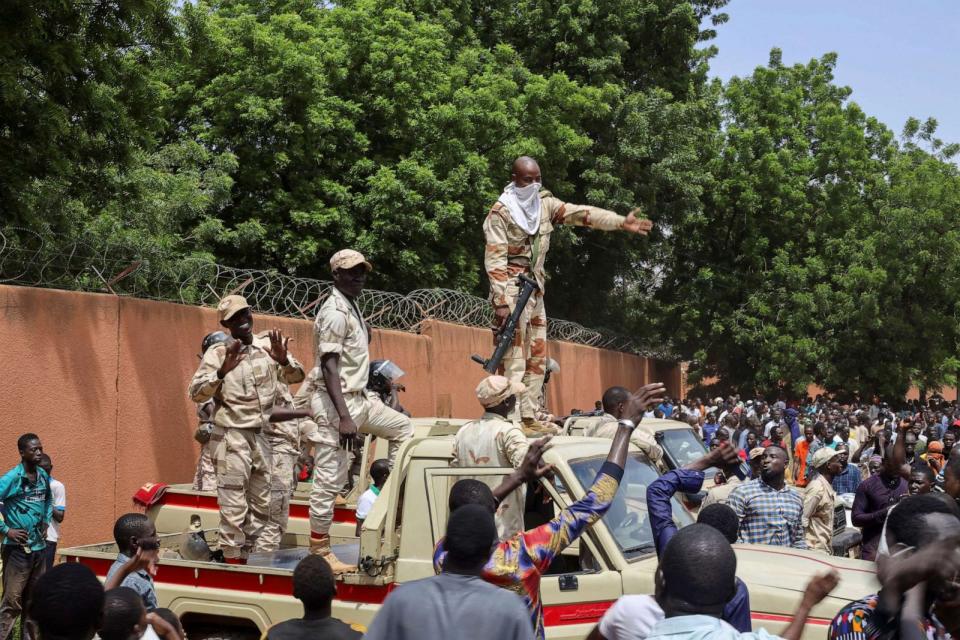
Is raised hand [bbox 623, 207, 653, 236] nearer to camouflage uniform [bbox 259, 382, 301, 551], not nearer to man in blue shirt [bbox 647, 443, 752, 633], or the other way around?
camouflage uniform [bbox 259, 382, 301, 551]

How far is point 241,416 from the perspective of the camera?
7355 mm

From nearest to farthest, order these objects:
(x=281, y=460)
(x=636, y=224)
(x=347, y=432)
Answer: (x=347, y=432) → (x=636, y=224) → (x=281, y=460)

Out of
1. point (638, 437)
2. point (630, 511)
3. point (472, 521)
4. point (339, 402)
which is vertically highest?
point (339, 402)

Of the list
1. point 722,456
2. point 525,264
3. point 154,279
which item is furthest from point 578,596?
point 154,279

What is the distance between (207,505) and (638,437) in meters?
3.51

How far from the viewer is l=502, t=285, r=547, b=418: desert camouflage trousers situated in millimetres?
8102

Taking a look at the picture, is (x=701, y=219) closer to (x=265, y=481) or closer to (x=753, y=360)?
(x=753, y=360)

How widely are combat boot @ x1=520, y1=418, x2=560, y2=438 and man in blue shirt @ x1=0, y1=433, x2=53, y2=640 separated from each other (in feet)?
13.2

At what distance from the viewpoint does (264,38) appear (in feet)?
67.2

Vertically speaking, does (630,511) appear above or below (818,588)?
above

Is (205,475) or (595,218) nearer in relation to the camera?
(595,218)

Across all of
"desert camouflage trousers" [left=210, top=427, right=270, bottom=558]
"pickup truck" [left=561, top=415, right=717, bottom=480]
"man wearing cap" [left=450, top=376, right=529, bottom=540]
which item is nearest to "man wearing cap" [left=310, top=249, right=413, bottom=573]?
"desert camouflage trousers" [left=210, top=427, right=270, bottom=558]

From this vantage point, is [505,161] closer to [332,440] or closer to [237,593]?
[332,440]

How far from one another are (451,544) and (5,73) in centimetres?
885
